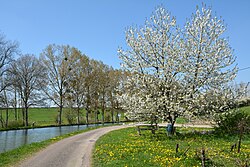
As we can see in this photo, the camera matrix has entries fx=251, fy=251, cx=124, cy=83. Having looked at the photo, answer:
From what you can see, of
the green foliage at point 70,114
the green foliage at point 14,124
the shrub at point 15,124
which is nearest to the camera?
the green foliage at point 14,124

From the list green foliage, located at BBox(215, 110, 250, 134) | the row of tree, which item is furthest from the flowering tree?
the row of tree

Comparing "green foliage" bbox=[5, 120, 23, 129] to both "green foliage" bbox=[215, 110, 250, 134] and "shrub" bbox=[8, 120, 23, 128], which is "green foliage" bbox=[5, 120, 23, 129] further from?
"green foliage" bbox=[215, 110, 250, 134]

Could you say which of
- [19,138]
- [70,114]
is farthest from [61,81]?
[19,138]

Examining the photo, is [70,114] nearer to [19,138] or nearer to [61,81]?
[61,81]

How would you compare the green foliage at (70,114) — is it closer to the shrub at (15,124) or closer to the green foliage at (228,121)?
the shrub at (15,124)

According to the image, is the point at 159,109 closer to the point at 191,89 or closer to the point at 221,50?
the point at 191,89

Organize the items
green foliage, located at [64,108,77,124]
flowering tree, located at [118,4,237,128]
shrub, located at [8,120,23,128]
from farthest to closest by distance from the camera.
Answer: green foliage, located at [64,108,77,124], shrub, located at [8,120,23,128], flowering tree, located at [118,4,237,128]

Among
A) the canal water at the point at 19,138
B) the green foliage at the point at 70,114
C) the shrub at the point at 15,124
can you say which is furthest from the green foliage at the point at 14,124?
the green foliage at the point at 70,114

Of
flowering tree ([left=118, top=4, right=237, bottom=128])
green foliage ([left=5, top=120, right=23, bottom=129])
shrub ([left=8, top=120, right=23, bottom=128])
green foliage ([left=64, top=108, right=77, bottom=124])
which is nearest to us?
flowering tree ([left=118, top=4, right=237, bottom=128])

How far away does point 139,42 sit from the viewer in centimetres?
1953

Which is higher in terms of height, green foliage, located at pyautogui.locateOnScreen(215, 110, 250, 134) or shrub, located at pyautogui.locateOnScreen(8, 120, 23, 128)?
green foliage, located at pyautogui.locateOnScreen(215, 110, 250, 134)

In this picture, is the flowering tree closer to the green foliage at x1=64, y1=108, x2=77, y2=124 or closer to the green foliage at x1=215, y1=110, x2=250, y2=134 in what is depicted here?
the green foliage at x1=215, y1=110, x2=250, y2=134

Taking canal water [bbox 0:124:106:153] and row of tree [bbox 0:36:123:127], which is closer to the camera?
canal water [bbox 0:124:106:153]

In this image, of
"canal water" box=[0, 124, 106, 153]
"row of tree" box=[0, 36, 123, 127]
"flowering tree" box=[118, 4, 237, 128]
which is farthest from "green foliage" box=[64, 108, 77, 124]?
"flowering tree" box=[118, 4, 237, 128]
